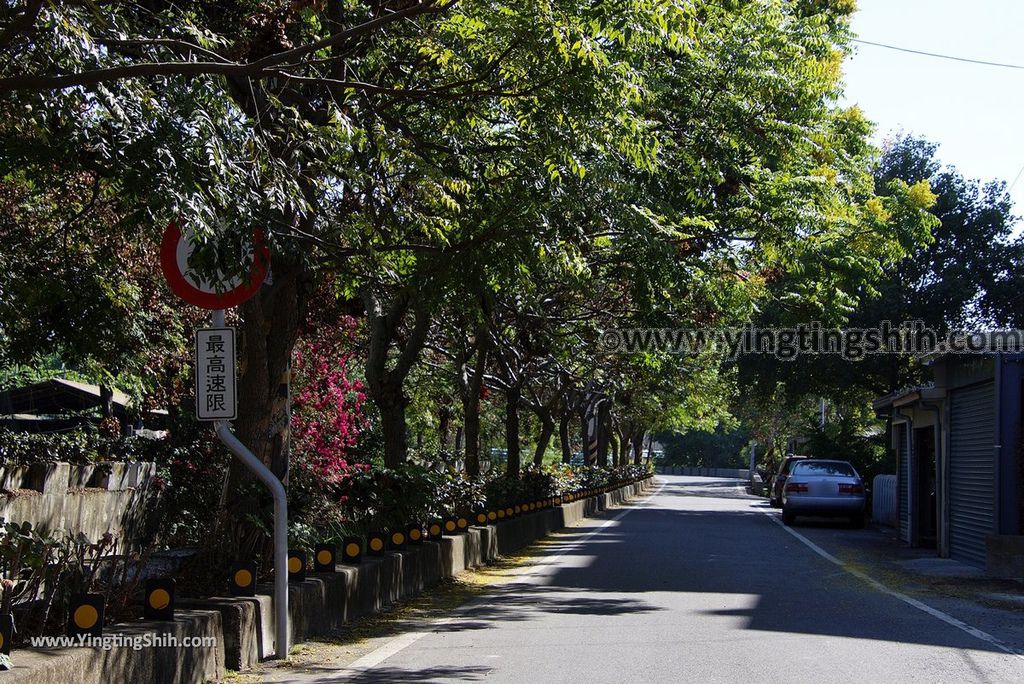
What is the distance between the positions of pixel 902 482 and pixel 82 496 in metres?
15.2

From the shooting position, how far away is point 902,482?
22391mm

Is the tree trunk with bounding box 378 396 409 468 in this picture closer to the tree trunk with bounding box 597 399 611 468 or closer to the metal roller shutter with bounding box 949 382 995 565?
the metal roller shutter with bounding box 949 382 995 565

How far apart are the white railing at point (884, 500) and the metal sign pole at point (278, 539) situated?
20.1m

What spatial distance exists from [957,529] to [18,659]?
1512 cm

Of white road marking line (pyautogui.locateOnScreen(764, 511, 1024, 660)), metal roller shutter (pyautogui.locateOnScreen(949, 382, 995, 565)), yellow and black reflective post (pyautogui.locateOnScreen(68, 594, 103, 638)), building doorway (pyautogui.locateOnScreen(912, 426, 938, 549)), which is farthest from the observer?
building doorway (pyautogui.locateOnScreen(912, 426, 938, 549))

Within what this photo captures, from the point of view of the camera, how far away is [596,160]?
12.0m

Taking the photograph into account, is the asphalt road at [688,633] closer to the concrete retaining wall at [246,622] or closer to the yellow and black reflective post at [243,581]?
the concrete retaining wall at [246,622]

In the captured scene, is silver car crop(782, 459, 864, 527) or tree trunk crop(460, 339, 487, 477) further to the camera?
silver car crop(782, 459, 864, 527)

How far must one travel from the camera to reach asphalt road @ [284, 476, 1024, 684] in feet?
25.6

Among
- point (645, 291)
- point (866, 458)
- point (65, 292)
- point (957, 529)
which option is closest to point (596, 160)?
point (645, 291)

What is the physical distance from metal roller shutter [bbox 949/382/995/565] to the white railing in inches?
317

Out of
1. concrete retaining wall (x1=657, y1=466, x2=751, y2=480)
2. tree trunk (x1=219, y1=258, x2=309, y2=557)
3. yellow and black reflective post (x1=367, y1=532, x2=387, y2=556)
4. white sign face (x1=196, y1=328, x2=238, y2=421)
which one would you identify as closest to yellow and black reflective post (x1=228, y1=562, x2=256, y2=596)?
white sign face (x1=196, y1=328, x2=238, y2=421)

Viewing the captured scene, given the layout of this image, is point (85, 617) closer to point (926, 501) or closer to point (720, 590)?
point (720, 590)

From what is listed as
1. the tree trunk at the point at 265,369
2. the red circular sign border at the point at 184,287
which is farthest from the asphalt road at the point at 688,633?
the red circular sign border at the point at 184,287
